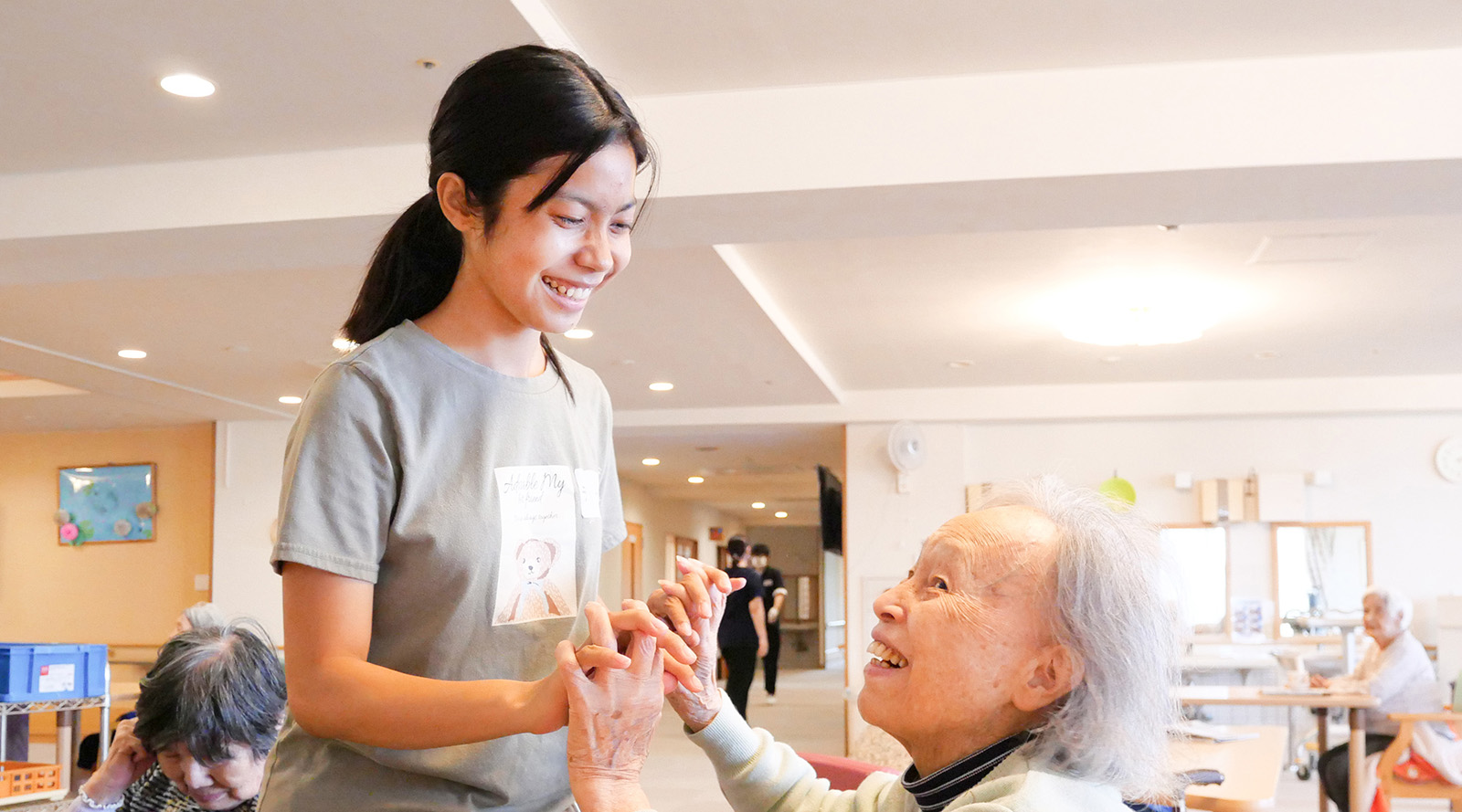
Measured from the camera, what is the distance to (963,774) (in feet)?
4.68

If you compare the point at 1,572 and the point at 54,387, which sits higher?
the point at 54,387

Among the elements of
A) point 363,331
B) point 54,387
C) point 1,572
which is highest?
point 54,387

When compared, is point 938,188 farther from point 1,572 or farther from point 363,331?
point 1,572

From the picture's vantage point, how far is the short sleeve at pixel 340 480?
1.07m

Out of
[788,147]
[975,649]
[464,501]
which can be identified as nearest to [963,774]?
[975,649]

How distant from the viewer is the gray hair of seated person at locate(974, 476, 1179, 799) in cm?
134

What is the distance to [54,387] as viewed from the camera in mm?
9688

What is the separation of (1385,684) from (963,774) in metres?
5.39

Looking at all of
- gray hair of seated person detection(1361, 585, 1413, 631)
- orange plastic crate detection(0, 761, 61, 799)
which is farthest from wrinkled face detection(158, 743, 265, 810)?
gray hair of seated person detection(1361, 585, 1413, 631)

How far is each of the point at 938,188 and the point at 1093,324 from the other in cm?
366

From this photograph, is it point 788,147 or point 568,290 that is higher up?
point 788,147

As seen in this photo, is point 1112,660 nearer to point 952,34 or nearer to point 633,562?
point 952,34

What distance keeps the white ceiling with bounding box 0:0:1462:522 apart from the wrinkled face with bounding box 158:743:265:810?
1.98 metres

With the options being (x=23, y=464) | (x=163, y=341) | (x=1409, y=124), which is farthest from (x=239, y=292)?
(x=23, y=464)
